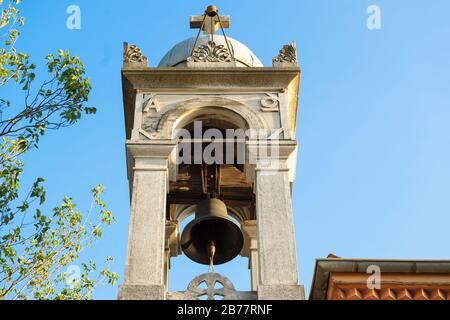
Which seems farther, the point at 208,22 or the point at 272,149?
the point at 208,22

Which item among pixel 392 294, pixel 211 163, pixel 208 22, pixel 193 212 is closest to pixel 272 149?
pixel 211 163

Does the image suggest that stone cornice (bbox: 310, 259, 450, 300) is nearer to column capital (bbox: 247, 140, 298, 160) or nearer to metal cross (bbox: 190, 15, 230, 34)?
column capital (bbox: 247, 140, 298, 160)

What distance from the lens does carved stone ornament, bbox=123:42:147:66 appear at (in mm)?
11752

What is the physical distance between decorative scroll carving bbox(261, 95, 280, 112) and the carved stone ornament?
1935mm

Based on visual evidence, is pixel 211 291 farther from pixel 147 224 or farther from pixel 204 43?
pixel 204 43

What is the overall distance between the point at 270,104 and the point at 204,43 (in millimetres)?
1810

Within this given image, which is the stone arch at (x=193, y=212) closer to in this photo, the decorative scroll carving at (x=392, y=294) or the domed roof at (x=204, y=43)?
the domed roof at (x=204, y=43)

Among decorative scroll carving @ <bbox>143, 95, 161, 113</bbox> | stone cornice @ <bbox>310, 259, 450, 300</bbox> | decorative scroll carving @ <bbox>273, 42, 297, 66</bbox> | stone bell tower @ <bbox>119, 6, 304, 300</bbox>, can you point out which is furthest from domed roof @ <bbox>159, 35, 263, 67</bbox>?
stone cornice @ <bbox>310, 259, 450, 300</bbox>

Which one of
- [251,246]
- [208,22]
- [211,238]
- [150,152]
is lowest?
[211,238]

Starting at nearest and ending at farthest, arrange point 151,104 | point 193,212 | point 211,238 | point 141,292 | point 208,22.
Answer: point 141,292, point 211,238, point 151,104, point 193,212, point 208,22

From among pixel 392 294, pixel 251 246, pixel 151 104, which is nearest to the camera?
pixel 392 294

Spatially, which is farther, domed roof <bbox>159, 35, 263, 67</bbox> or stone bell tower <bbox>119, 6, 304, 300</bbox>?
domed roof <bbox>159, 35, 263, 67</bbox>

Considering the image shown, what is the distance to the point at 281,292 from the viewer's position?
28.6ft
